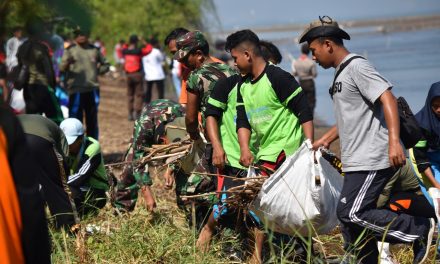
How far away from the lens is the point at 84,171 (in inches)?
287

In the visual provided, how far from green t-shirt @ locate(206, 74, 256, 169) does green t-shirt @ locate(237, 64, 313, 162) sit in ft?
0.52

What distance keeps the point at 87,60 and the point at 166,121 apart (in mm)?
5286

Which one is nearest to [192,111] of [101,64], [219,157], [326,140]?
[219,157]

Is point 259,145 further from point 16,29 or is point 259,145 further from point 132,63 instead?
point 132,63

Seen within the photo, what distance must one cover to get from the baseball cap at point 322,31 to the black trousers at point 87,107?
7.08 metres

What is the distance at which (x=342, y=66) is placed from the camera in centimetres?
499

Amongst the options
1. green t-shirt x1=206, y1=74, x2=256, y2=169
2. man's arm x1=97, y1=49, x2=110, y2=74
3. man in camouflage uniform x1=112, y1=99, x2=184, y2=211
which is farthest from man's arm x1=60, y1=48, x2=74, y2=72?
green t-shirt x1=206, y1=74, x2=256, y2=169

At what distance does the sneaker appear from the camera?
520 centimetres

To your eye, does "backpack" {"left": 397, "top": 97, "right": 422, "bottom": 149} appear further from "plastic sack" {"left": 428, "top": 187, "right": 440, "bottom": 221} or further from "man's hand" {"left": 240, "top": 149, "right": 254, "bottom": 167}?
"man's hand" {"left": 240, "top": 149, "right": 254, "bottom": 167}

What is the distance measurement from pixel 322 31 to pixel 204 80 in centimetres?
115

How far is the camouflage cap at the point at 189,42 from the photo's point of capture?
243 inches

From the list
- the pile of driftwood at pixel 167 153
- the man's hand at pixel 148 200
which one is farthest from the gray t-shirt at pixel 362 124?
the man's hand at pixel 148 200

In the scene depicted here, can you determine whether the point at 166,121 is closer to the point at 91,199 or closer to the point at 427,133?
the point at 91,199

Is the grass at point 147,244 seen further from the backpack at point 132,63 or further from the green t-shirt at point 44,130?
the backpack at point 132,63
